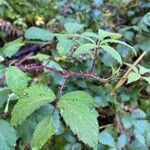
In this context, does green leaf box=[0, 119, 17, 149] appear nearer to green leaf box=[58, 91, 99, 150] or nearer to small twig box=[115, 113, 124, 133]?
green leaf box=[58, 91, 99, 150]

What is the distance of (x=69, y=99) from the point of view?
1.02m

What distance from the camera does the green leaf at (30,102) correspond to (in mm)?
990

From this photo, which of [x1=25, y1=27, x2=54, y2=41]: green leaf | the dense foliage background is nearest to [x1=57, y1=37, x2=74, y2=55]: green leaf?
the dense foliage background

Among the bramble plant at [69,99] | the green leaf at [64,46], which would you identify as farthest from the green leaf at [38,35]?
the green leaf at [64,46]

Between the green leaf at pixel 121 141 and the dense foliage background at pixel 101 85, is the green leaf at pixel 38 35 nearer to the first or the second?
the dense foliage background at pixel 101 85

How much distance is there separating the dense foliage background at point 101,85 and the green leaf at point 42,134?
12 cm

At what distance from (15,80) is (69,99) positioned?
0.68 ft

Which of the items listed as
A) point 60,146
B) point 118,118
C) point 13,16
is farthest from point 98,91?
point 13,16

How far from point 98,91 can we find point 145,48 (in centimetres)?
36

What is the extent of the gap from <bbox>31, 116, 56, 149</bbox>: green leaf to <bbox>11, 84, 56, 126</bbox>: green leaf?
5cm

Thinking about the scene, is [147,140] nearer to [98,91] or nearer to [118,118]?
[118,118]

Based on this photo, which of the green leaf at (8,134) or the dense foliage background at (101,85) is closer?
the green leaf at (8,134)

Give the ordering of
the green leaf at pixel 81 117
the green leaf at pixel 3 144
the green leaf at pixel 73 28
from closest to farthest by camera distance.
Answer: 1. the green leaf at pixel 81 117
2. the green leaf at pixel 3 144
3. the green leaf at pixel 73 28

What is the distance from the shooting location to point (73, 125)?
95cm
